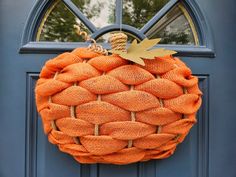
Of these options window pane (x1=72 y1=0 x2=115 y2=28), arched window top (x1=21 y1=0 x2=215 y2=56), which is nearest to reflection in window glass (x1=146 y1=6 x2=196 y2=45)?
arched window top (x1=21 y1=0 x2=215 y2=56)

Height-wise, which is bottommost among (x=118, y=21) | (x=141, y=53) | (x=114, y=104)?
(x=114, y=104)

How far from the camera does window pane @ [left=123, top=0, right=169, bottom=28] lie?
3.55 ft

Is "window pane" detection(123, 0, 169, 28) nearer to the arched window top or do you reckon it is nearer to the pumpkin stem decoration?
the arched window top

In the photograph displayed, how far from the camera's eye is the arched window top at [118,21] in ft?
3.47

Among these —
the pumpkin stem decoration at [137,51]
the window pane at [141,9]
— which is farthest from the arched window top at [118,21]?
the pumpkin stem decoration at [137,51]

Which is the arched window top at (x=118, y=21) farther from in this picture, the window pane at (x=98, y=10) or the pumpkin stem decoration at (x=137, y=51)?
the pumpkin stem decoration at (x=137, y=51)

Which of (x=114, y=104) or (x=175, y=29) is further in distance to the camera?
(x=175, y=29)

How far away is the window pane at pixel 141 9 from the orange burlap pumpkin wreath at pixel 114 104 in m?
0.23

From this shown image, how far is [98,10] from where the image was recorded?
1.08 metres

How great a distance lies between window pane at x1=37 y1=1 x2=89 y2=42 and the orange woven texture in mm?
192

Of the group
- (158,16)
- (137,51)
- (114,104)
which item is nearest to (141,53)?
(137,51)

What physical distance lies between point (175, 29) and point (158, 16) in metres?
0.07

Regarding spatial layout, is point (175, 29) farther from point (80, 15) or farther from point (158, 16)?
point (80, 15)

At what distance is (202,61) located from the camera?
1062mm
